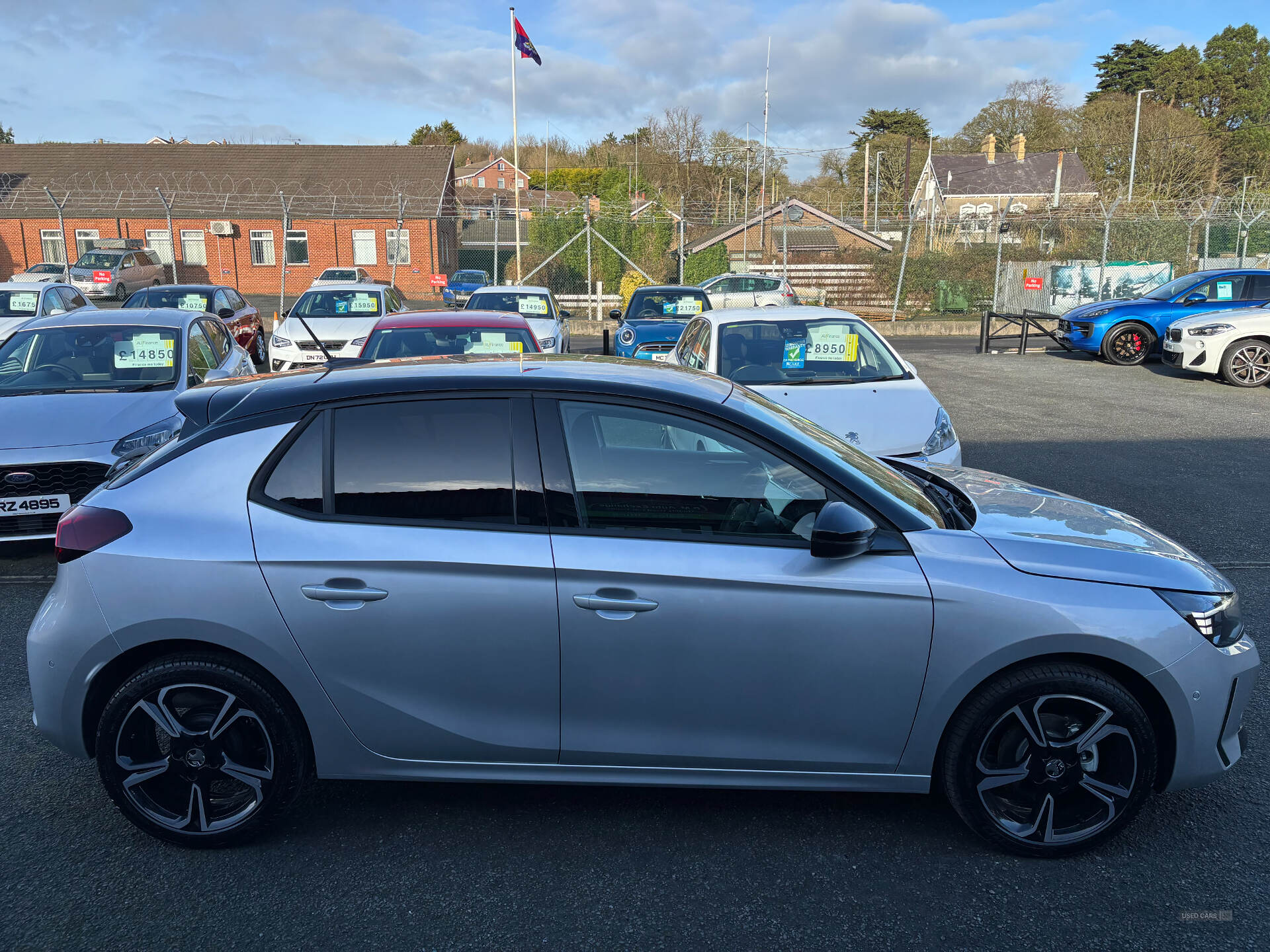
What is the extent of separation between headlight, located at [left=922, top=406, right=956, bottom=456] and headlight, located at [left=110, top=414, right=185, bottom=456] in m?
5.01

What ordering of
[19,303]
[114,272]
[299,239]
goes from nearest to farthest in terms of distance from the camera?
[19,303] → [114,272] → [299,239]

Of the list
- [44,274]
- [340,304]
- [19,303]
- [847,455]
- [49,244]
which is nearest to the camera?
[847,455]

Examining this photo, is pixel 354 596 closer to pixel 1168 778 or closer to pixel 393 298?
pixel 1168 778

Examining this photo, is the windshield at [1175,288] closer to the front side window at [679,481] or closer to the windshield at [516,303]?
the windshield at [516,303]

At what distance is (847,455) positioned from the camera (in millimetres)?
3615

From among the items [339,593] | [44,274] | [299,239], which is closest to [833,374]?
[339,593]

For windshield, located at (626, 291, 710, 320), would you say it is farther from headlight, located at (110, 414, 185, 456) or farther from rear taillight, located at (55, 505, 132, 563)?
rear taillight, located at (55, 505, 132, 563)

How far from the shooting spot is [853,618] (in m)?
3.08

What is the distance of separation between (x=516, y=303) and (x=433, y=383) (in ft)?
39.9

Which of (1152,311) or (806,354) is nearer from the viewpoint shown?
(806,354)

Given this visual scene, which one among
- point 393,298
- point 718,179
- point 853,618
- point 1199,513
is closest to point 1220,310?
point 1199,513

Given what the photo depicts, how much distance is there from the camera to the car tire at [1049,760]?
313 cm

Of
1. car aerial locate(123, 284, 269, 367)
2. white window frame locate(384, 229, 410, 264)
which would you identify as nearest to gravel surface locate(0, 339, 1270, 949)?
car aerial locate(123, 284, 269, 367)

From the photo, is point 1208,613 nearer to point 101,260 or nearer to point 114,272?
point 114,272
